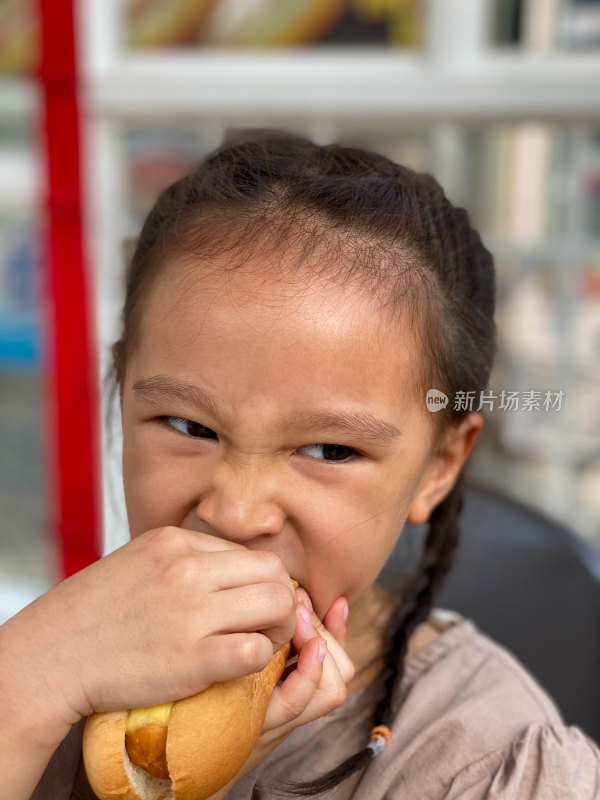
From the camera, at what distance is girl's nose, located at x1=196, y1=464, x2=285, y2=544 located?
2.18 feet

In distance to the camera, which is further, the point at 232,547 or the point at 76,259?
the point at 76,259

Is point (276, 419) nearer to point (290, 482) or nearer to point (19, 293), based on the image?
point (290, 482)

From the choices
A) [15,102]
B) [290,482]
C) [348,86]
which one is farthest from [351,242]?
[15,102]

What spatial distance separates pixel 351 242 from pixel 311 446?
0.18m

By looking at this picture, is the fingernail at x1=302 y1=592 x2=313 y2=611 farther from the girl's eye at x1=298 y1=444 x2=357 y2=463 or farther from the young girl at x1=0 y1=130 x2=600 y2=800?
the girl's eye at x1=298 y1=444 x2=357 y2=463

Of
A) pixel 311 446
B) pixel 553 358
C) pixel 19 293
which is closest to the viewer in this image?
pixel 311 446

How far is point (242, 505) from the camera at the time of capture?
0.67 metres

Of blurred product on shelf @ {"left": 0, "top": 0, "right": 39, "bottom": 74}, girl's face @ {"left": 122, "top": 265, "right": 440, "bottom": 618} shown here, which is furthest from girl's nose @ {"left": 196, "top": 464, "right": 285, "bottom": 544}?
blurred product on shelf @ {"left": 0, "top": 0, "right": 39, "bottom": 74}

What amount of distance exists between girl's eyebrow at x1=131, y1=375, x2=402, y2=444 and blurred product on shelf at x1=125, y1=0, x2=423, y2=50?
4.51ft

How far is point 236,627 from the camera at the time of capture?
1.97 ft

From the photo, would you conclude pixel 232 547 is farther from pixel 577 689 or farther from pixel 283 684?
pixel 577 689

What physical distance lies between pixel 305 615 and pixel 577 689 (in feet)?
1.99

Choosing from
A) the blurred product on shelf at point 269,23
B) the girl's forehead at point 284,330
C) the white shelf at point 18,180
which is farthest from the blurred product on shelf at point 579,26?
the white shelf at point 18,180

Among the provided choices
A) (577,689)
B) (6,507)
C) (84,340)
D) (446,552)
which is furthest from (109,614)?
(6,507)
